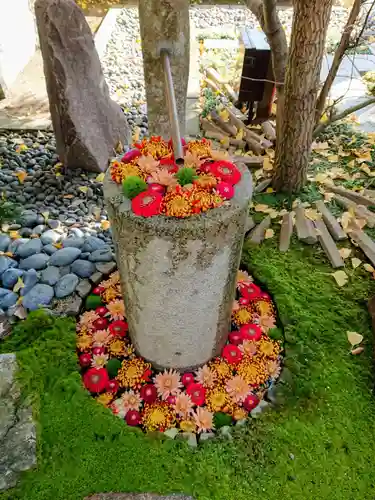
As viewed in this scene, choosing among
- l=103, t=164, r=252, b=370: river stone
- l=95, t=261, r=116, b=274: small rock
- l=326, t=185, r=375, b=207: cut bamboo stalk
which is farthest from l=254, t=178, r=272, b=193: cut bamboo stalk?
l=103, t=164, r=252, b=370: river stone

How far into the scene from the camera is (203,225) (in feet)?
6.62

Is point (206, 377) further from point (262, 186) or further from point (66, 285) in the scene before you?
point (262, 186)

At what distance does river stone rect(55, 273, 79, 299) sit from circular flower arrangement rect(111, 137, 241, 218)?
46.5 inches

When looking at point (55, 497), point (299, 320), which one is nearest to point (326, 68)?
point (299, 320)

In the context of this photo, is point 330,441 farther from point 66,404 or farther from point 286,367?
point 66,404

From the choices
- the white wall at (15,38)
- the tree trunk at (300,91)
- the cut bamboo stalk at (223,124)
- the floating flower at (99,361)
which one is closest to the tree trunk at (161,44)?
the tree trunk at (300,91)

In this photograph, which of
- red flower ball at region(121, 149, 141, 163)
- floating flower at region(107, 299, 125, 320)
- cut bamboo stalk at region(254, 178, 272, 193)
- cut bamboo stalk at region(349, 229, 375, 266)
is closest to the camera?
red flower ball at region(121, 149, 141, 163)

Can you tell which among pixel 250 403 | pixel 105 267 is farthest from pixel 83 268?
pixel 250 403

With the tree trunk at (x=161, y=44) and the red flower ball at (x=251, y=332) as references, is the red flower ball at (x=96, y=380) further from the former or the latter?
the tree trunk at (x=161, y=44)

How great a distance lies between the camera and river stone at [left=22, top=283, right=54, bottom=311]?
3.02 m

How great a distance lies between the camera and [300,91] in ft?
11.6

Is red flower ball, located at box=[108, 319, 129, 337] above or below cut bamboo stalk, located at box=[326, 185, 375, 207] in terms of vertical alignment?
below

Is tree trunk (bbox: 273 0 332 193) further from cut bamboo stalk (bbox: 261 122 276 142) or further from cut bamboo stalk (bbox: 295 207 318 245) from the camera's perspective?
cut bamboo stalk (bbox: 261 122 276 142)

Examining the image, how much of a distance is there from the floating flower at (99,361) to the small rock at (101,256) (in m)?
0.85
